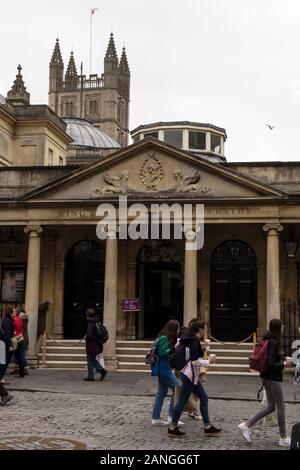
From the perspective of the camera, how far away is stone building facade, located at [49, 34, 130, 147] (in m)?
112

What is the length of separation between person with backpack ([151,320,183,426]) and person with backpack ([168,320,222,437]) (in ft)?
1.73

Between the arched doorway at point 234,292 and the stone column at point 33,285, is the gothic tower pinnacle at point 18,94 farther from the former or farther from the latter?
the arched doorway at point 234,292

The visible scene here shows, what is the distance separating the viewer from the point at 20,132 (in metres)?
28.7

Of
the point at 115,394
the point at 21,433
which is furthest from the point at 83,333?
the point at 21,433

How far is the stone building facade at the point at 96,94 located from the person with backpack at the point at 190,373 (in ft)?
333

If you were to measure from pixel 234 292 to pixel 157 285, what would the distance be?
3.07 meters

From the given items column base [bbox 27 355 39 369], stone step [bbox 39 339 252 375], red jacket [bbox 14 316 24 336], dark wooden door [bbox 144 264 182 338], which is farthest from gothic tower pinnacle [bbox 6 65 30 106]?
red jacket [bbox 14 316 24 336]

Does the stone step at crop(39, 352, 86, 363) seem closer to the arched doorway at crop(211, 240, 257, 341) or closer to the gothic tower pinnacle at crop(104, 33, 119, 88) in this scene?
the arched doorway at crop(211, 240, 257, 341)

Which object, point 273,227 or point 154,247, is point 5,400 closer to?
point 273,227

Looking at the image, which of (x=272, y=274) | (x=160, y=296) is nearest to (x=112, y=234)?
(x=160, y=296)

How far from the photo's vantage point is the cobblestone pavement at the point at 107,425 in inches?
378

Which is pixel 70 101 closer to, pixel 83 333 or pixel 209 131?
pixel 209 131

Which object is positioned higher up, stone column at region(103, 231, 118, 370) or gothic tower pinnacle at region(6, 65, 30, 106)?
gothic tower pinnacle at region(6, 65, 30, 106)

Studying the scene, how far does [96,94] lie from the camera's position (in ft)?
378
